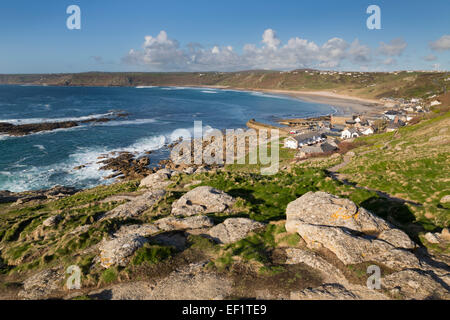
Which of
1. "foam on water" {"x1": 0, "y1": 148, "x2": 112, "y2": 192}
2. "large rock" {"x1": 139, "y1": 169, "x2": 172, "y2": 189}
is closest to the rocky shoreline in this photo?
"foam on water" {"x1": 0, "y1": 148, "x2": 112, "y2": 192}

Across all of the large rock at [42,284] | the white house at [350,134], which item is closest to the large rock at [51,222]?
the large rock at [42,284]

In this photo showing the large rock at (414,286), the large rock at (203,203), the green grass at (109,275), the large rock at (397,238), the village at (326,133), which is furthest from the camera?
the village at (326,133)

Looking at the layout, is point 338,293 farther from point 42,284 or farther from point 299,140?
point 299,140

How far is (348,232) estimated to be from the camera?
11.6 metres

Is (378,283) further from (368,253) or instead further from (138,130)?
(138,130)

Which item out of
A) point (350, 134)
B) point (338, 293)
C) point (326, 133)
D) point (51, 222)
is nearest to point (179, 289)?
point (338, 293)

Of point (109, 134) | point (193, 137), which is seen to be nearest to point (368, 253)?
point (193, 137)

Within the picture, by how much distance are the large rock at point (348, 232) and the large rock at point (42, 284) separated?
38.0ft

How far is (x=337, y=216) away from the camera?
41.7 feet

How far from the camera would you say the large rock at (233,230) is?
44.3 feet

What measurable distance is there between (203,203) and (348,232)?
10.7 meters

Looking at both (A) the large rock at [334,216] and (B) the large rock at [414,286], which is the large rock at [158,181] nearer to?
(A) the large rock at [334,216]

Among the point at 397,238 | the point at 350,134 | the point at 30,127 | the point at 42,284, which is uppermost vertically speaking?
the point at 30,127
